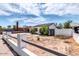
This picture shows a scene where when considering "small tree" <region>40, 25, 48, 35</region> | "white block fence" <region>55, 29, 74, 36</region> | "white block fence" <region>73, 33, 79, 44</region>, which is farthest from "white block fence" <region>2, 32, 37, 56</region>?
"white block fence" <region>73, 33, 79, 44</region>

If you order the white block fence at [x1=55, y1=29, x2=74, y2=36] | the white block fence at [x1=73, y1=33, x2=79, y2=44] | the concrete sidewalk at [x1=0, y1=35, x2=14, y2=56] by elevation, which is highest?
the white block fence at [x1=55, y1=29, x2=74, y2=36]

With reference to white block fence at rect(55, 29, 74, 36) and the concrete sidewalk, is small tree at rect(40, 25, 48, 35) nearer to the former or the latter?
white block fence at rect(55, 29, 74, 36)

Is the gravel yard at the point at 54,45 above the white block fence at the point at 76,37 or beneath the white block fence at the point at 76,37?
beneath

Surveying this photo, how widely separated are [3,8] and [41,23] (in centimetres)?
56

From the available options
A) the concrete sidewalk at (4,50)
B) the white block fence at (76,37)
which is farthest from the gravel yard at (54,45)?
the concrete sidewalk at (4,50)

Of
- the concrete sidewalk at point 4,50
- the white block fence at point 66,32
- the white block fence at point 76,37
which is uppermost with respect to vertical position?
the white block fence at point 66,32

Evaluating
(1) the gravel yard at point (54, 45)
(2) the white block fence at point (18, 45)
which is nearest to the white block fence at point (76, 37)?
(1) the gravel yard at point (54, 45)

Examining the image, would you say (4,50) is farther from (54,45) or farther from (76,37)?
(76,37)

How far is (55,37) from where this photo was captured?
8.23 feet

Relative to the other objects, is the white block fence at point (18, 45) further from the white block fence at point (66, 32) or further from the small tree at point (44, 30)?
the white block fence at point (66, 32)

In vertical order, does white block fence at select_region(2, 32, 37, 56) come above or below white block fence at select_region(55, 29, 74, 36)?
below

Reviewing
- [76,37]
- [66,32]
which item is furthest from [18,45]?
A: [76,37]

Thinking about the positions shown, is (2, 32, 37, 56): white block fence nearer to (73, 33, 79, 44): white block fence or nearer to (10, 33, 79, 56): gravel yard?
(10, 33, 79, 56): gravel yard

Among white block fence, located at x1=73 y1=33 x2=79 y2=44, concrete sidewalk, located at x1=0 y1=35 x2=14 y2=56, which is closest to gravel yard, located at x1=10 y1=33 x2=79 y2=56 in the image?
white block fence, located at x1=73 y1=33 x2=79 y2=44
